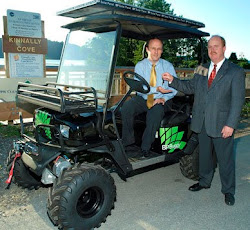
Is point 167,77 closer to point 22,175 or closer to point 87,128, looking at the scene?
point 87,128

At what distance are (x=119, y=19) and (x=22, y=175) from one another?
221 cm

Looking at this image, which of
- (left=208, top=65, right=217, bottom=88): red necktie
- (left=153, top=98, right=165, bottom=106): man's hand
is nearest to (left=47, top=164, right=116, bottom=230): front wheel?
(left=153, top=98, right=165, bottom=106): man's hand

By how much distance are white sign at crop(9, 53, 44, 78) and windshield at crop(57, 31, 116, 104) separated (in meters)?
3.01

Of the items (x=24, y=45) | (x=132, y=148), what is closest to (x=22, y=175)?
(x=132, y=148)

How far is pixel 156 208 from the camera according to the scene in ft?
11.6

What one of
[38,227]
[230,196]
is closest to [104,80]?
[38,227]

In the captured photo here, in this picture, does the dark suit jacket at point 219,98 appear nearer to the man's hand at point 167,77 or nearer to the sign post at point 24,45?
the man's hand at point 167,77

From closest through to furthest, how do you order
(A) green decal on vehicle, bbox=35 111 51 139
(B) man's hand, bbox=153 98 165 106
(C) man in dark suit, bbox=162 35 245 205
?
(A) green decal on vehicle, bbox=35 111 51 139 → (C) man in dark suit, bbox=162 35 245 205 → (B) man's hand, bbox=153 98 165 106

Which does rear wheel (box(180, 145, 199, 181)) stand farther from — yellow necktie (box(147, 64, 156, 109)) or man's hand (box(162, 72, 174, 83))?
man's hand (box(162, 72, 174, 83))

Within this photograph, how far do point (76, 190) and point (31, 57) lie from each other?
15.4ft

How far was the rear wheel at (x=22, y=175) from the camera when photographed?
144 inches

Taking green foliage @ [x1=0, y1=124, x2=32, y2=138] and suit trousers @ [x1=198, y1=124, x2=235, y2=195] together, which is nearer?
suit trousers @ [x1=198, y1=124, x2=235, y2=195]

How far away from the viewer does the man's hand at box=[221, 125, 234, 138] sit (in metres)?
3.42

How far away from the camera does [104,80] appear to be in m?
3.31
